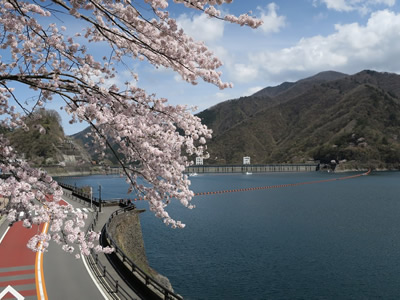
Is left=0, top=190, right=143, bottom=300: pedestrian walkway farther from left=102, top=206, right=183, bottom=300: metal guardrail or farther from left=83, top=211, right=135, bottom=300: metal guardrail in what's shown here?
left=102, top=206, right=183, bottom=300: metal guardrail

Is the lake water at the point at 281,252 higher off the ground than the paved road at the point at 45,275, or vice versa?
the paved road at the point at 45,275

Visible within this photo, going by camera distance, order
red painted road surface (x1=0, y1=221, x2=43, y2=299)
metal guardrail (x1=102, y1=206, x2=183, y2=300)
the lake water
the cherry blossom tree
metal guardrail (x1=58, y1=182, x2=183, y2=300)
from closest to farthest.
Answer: the cherry blossom tree
metal guardrail (x1=102, y1=206, x2=183, y2=300)
metal guardrail (x1=58, y1=182, x2=183, y2=300)
red painted road surface (x1=0, y1=221, x2=43, y2=299)
the lake water

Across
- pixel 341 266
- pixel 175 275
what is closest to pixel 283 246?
pixel 341 266

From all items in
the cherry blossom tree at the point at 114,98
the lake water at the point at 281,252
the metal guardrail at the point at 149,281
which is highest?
the cherry blossom tree at the point at 114,98

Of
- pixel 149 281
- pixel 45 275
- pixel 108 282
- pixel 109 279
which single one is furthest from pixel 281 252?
pixel 45 275

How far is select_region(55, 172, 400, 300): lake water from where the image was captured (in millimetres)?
30250

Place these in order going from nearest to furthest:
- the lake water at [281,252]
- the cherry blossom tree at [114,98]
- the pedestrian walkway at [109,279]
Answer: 1. the cherry blossom tree at [114,98]
2. the pedestrian walkway at [109,279]
3. the lake water at [281,252]

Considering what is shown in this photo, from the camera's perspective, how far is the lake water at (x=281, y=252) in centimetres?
3025

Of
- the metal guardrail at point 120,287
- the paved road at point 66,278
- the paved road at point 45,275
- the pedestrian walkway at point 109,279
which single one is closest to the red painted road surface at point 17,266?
the paved road at point 45,275

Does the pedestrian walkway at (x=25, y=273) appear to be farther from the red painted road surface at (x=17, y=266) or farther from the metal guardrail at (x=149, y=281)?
the metal guardrail at (x=149, y=281)

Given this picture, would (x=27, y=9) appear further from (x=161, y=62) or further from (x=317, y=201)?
(x=317, y=201)

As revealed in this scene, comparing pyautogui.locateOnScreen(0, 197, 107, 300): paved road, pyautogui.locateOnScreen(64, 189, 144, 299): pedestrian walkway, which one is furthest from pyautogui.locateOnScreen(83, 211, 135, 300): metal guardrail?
pyautogui.locateOnScreen(0, 197, 107, 300): paved road

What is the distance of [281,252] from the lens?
41.0 meters

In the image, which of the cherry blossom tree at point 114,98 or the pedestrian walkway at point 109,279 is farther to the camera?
the pedestrian walkway at point 109,279
